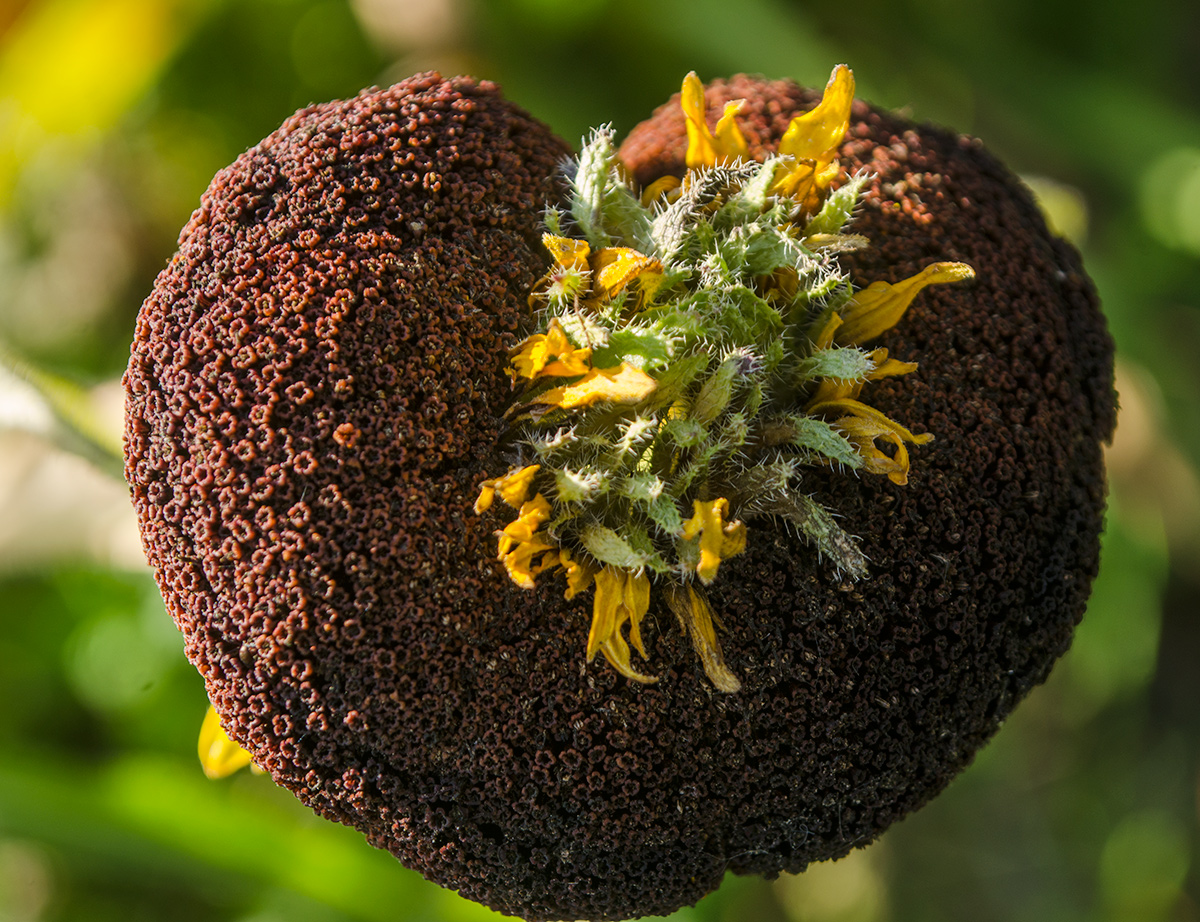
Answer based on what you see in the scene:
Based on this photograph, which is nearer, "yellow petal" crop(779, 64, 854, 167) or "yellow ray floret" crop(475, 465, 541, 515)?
"yellow ray floret" crop(475, 465, 541, 515)

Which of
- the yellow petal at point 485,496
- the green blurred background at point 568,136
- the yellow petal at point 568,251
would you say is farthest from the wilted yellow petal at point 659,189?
the green blurred background at point 568,136

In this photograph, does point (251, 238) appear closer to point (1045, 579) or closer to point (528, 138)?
point (528, 138)

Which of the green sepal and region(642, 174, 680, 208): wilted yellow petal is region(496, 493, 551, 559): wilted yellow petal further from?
region(642, 174, 680, 208): wilted yellow petal

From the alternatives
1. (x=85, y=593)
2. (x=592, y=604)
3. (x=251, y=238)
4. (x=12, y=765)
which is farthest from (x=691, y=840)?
(x=85, y=593)

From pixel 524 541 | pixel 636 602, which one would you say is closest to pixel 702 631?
pixel 636 602

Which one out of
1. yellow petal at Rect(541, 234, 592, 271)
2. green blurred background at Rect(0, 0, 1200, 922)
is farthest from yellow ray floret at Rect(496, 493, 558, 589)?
green blurred background at Rect(0, 0, 1200, 922)

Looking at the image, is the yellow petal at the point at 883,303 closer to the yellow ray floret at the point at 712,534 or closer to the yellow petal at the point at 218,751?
the yellow ray floret at the point at 712,534

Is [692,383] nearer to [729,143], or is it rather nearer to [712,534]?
[712,534]
